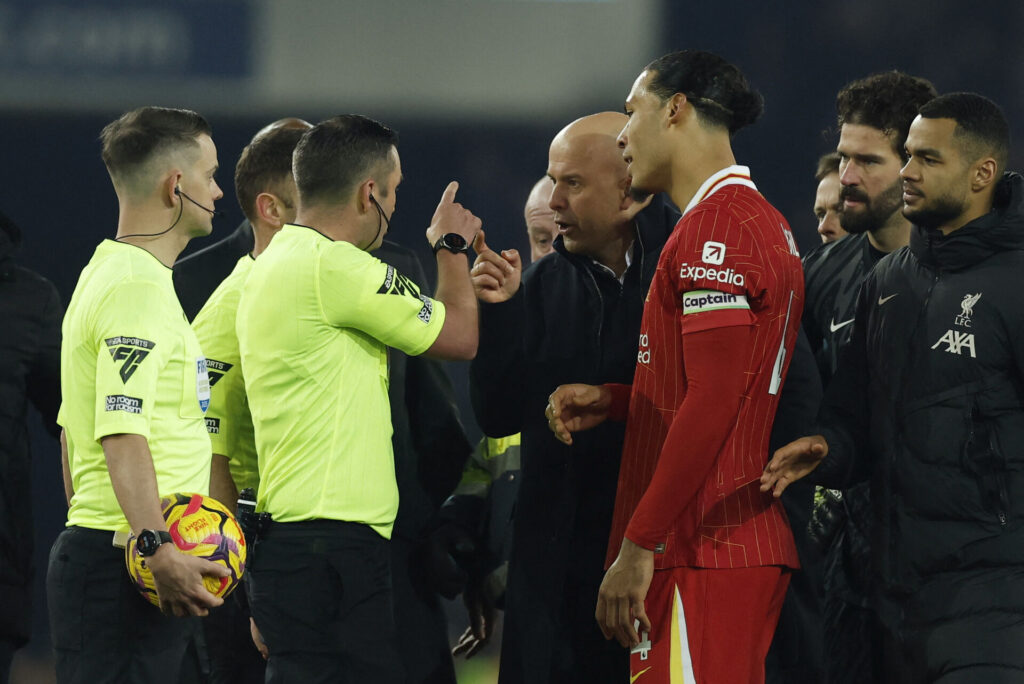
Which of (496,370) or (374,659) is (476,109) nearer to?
(496,370)

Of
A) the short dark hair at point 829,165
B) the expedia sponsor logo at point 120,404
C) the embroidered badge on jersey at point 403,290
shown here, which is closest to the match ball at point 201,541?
the expedia sponsor logo at point 120,404

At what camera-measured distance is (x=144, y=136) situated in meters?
2.99

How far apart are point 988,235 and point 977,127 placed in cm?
27

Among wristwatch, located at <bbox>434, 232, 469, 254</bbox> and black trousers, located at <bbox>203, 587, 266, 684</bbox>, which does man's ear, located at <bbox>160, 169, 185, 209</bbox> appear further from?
black trousers, located at <bbox>203, 587, 266, 684</bbox>

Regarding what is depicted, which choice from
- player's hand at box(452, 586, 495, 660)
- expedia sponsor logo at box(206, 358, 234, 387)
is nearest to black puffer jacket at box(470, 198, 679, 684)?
player's hand at box(452, 586, 495, 660)

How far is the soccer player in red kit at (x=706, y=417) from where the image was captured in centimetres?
224

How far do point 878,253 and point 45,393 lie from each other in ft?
8.18

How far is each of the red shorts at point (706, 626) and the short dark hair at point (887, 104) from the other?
1.71 m

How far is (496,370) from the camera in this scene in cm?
308

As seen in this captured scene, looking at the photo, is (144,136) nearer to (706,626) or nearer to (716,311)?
(716,311)

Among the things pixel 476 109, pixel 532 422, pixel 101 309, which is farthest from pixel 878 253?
pixel 476 109

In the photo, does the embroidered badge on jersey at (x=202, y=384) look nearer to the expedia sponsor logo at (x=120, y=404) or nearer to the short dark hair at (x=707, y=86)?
the expedia sponsor logo at (x=120, y=404)

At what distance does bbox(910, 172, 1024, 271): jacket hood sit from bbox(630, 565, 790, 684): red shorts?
81 centimetres

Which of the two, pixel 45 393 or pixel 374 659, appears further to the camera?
pixel 45 393
